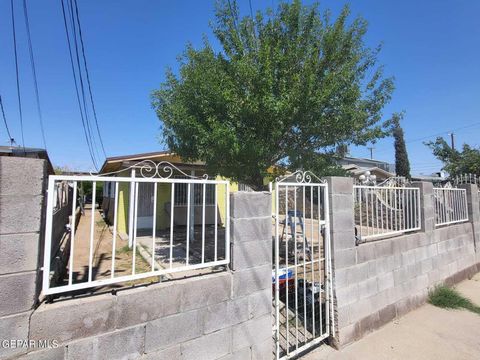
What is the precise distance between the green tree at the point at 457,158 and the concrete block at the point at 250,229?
14.3m

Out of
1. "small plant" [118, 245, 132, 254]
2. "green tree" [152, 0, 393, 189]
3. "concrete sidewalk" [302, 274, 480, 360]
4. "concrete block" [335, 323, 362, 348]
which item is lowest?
"concrete sidewalk" [302, 274, 480, 360]

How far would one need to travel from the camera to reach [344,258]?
11.9 ft

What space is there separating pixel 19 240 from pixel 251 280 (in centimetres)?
188

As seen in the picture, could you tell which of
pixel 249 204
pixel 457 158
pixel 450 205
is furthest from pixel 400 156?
pixel 249 204

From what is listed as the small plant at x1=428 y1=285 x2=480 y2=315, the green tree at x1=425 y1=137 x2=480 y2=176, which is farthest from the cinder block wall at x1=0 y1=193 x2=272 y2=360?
the green tree at x1=425 y1=137 x2=480 y2=176

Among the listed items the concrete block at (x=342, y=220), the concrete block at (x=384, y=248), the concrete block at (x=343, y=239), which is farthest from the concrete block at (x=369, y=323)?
the concrete block at (x=342, y=220)

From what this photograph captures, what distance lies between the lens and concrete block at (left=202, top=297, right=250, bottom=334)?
250cm

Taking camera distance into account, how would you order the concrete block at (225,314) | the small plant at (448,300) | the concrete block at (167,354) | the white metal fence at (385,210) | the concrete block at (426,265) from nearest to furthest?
the concrete block at (167,354) → the concrete block at (225,314) → the white metal fence at (385,210) → the small plant at (448,300) → the concrete block at (426,265)

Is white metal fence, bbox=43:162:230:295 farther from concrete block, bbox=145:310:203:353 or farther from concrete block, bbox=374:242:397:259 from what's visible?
concrete block, bbox=374:242:397:259

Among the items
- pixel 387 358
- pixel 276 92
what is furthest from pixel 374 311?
pixel 276 92

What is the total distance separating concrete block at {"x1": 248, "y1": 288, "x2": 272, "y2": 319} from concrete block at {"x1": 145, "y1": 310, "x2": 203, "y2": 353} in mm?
553

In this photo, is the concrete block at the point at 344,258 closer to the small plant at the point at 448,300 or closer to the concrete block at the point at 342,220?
the concrete block at the point at 342,220

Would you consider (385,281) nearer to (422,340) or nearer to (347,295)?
(422,340)

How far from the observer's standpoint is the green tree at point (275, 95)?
4.71 meters
